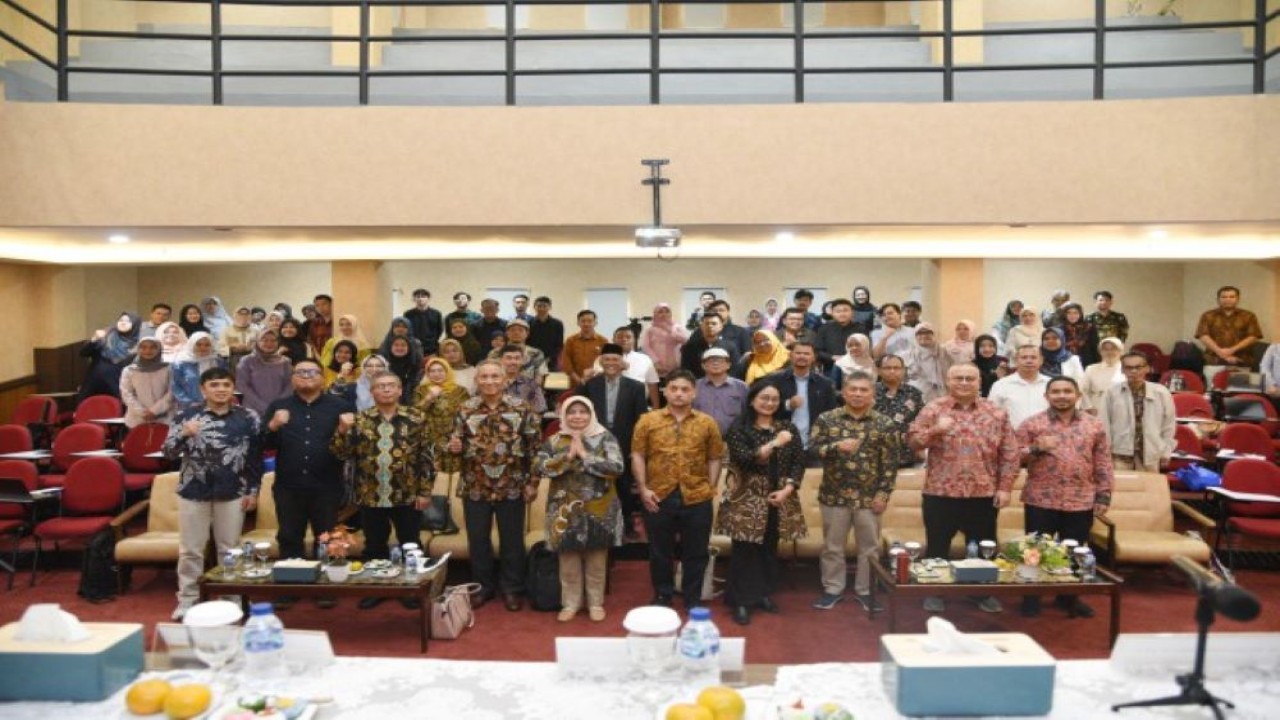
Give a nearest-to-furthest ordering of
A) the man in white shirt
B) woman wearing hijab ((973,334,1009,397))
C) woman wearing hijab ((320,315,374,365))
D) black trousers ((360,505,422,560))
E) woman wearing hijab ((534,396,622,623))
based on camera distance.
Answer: woman wearing hijab ((534,396,622,623)) → black trousers ((360,505,422,560)) → the man in white shirt → woman wearing hijab ((973,334,1009,397)) → woman wearing hijab ((320,315,374,365))

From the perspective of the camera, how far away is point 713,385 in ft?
22.8

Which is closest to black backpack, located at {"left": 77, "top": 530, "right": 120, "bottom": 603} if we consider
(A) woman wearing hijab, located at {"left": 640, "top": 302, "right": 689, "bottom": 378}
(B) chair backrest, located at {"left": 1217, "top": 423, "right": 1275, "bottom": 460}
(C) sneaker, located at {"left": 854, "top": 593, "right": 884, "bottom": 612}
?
(A) woman wearing hijab, located at {"left": 640, "top": 302, "right": 689, "bottom": 378}

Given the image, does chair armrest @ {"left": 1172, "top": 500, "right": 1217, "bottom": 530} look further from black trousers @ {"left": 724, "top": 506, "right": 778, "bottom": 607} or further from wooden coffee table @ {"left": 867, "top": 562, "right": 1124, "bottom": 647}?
black trousers @ {"left": 724, "top": 506, "right": 778, "bottom": 607}

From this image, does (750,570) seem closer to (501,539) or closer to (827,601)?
(827,601)

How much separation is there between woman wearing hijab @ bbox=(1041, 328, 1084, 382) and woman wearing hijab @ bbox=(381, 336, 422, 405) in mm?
5028

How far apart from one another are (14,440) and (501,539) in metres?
4.48

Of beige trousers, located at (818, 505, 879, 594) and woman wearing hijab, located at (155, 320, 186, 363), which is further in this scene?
woman wearing hijab, located at (155, 320, 186, 363)

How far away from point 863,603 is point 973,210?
11.5ft

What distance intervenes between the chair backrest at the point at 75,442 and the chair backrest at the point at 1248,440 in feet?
29.1

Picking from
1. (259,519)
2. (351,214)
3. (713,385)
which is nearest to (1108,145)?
(713,385)

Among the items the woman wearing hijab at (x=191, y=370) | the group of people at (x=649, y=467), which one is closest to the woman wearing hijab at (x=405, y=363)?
the woman wearing hijab at (x=191, y=370)

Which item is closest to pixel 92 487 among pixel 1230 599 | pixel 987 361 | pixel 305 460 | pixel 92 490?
pixel 92 490

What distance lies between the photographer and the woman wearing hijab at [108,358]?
31.8 feet

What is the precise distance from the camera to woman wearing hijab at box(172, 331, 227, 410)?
27.5ft
